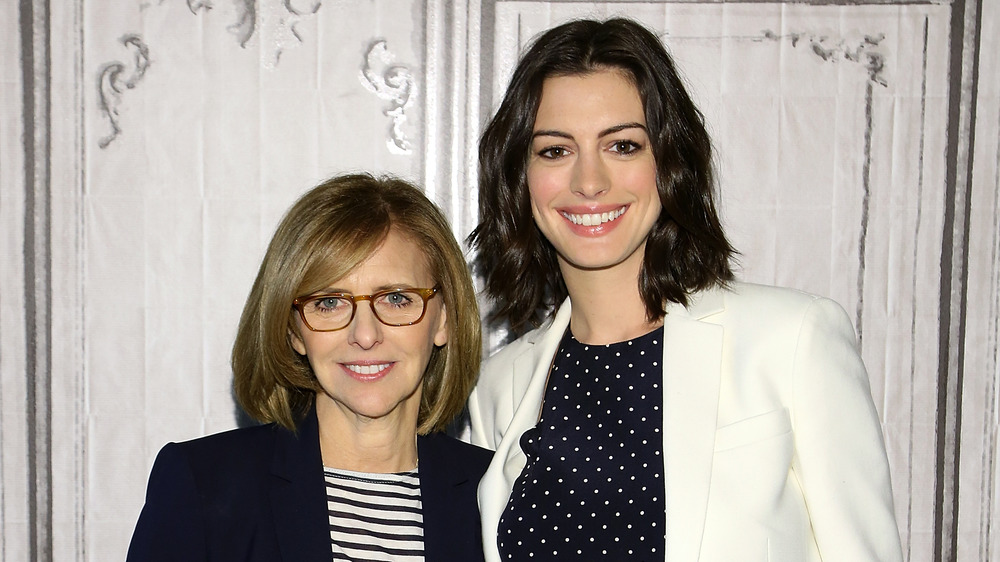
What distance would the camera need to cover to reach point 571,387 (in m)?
1.79

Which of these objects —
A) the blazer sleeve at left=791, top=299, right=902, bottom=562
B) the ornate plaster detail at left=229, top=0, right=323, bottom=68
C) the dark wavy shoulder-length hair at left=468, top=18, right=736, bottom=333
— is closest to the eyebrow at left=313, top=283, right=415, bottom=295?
the dark wavy shoulder-length hair at left=468, top=18, right=736, bottom=333

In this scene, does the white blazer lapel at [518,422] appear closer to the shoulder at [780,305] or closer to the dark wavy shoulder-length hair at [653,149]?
the dark wavy shoulder-length hair at [653,149]

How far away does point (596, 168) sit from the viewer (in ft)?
5.51

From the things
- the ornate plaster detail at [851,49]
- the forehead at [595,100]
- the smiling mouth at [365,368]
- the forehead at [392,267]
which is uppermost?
the ornate plaster detail at [851,49]

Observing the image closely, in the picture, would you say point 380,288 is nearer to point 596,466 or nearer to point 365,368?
point 365,368

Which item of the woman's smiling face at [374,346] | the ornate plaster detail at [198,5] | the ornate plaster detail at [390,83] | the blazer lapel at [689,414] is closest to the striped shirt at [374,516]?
the woman's smiling face at [374,346]

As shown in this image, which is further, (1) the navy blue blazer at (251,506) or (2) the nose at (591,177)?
(2) the nose at (591,177)

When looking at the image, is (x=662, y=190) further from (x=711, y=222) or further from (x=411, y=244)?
(x=411, y=244)

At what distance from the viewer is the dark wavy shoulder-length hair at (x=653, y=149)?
1703mm

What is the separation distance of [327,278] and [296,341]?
0.60 ft

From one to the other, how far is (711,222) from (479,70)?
851 mm

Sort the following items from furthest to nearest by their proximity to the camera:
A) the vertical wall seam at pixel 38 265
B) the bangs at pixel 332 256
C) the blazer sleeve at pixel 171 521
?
the vertical wall seam at pixel 38 265, the bangs at pixel 332 256, the blazer sleeve at pixel 171 521

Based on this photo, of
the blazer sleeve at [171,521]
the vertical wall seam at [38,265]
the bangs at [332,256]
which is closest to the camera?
the blazer sleeve at [171,521]

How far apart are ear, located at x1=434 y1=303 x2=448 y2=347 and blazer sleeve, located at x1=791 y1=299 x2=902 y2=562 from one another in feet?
2.19
